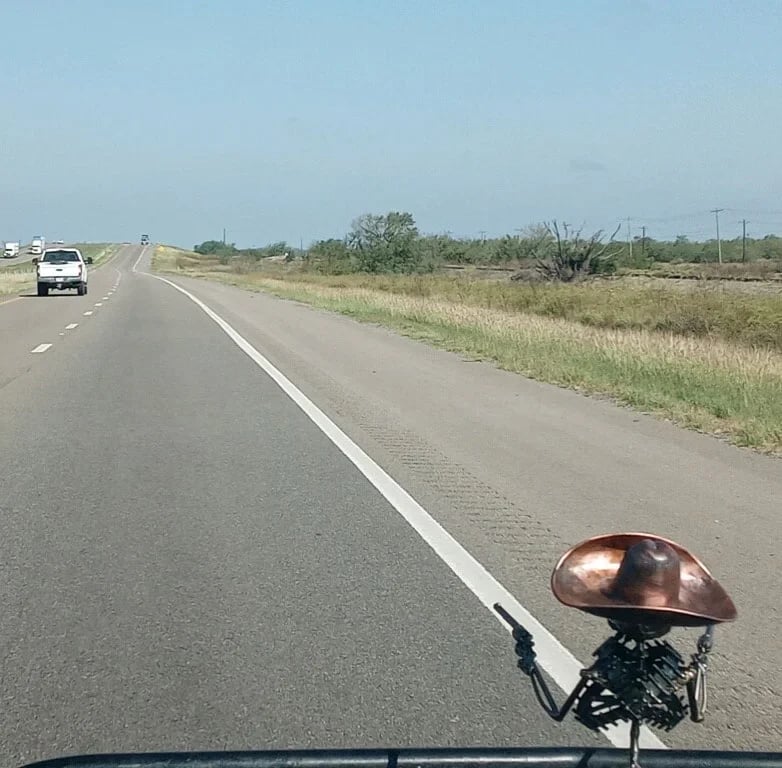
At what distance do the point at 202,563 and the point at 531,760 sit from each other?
Answer: 15.0 ft

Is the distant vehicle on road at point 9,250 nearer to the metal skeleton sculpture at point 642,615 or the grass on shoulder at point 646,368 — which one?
the grass on shoulder at point 646,368

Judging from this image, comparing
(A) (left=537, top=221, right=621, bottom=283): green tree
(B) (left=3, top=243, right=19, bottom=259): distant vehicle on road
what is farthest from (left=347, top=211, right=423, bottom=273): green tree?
(B) (left=3, top=243, right=19, bottom=259): distant vehicle on road

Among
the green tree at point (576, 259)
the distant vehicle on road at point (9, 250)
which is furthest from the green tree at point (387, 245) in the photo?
the distant vehicle on road at point (9, 250)

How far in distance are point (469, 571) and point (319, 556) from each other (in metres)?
0.95

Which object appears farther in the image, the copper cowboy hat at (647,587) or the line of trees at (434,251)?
the line of trees at (434,251)

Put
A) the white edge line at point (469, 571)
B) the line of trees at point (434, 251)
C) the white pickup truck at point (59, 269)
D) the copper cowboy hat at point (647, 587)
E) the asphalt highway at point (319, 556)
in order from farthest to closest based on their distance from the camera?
the line of trees at point (434, 251) → the white pickup truck at point (59, 269) → the white edge line at point (469, 571) → the asphalt highway at point (319, 556) → the copper cowboy hat at point (647, 587)

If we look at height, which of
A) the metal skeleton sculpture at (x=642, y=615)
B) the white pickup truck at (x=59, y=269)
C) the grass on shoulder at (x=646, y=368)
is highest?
the white pickup truck at (x=59, y=269)

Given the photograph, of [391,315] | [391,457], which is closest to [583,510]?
[391,457]

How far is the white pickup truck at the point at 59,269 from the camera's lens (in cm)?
5088

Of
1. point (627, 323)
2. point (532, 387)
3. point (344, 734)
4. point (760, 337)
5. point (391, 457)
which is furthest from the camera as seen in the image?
point (627, 323)

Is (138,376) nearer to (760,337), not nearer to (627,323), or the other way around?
(760,337)

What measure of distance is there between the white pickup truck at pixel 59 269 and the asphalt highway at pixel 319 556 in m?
36.4

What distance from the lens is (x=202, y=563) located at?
708 cm

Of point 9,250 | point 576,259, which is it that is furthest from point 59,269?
point 9,250
